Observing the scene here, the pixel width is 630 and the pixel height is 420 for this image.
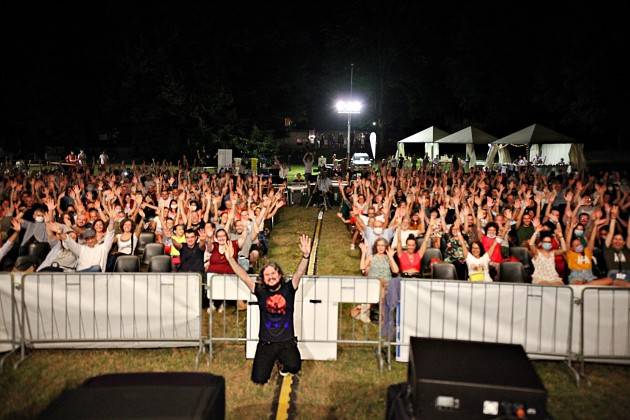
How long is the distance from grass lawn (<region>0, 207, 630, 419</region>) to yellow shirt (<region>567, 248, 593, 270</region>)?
2062 mm

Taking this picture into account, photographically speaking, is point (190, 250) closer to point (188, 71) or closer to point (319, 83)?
point (188, 71)

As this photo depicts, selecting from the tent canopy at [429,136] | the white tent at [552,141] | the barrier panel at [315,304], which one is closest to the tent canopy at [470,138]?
the white tent at [552,141]

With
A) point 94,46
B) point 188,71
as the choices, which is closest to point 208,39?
point 188,71

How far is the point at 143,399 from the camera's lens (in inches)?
143

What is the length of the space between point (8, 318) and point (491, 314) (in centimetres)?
574

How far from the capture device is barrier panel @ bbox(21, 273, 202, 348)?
729 cm

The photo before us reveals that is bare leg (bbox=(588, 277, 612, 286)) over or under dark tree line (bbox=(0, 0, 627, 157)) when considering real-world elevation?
under

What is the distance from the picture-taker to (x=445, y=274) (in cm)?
829

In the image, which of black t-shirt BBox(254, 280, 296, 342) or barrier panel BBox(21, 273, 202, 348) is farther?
barrier panel BBox(21, 273, 202, 348)

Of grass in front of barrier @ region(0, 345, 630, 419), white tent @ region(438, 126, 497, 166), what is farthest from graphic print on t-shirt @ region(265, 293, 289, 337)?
white tent @ region(438, 126, 497, 166)

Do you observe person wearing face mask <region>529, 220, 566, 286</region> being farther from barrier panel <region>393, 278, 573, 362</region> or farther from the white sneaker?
the white sneaker

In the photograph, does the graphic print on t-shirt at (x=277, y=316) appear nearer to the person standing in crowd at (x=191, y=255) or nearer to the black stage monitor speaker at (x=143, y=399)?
the black stage monitor speaker at (x=143, y=399)

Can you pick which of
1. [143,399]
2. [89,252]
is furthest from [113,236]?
[143,399]

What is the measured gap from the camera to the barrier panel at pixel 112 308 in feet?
23.9
